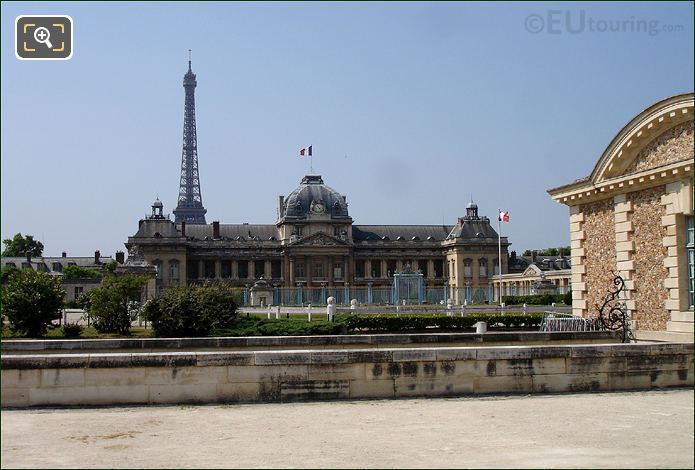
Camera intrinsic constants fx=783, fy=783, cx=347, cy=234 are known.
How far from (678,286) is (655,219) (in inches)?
59.1

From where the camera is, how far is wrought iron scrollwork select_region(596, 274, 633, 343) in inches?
661

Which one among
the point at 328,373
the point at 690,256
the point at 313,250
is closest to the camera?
the point at 328,373

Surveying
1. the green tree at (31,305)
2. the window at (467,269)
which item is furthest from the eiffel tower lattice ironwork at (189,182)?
the green tree at (31,305)

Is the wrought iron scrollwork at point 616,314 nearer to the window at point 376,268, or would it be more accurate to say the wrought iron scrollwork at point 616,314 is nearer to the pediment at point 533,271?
the pediment at point 533,271

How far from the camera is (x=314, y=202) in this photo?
109 metres

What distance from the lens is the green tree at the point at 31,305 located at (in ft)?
89.2

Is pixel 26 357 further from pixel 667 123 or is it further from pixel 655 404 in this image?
pixel 667 123

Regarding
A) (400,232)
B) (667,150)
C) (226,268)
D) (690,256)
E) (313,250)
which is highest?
(400,232)

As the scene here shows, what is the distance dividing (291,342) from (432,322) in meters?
13.8

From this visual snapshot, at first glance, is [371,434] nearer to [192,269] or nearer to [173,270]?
[173,270]

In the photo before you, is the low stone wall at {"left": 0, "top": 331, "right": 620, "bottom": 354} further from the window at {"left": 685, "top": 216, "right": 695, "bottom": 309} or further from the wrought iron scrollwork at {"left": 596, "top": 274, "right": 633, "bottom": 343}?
the window at {"left": 685, "top": 216, "right": 695, "bottom": 309}

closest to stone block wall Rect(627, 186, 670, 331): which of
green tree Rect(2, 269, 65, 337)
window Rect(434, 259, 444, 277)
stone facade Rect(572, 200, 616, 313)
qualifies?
stone facade Rect(572, 200, 616, 313)

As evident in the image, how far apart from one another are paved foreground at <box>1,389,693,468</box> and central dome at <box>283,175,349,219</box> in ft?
320

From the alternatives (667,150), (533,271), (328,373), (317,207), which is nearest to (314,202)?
(317,207)
